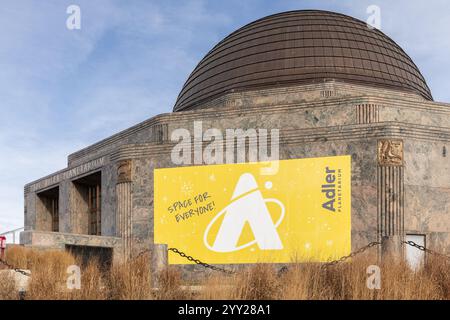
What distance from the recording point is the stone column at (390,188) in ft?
40.7

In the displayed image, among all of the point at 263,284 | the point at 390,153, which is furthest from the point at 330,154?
the point at 263,284

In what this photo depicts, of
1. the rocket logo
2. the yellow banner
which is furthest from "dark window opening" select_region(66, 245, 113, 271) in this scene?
the rocket logo

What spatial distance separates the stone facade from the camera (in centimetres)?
1259

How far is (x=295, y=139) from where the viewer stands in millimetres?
13414

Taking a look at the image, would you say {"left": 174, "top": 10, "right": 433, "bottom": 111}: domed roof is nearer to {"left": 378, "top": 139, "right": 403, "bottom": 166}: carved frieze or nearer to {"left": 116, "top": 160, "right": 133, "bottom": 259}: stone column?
{"left": 116, "top": 160, "right": 133, "bottom": 259}: stone column

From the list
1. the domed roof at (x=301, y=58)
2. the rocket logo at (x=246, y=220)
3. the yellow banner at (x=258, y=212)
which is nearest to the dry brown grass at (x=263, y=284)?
the yellow banner at (x=258, y=212)

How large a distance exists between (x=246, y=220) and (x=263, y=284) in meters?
6.10

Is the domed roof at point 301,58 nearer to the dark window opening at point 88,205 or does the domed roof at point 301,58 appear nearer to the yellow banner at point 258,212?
the dark window opening at point 88,205

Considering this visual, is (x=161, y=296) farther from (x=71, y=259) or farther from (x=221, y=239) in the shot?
(x=221, y=239)

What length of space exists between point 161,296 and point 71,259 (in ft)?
17.6

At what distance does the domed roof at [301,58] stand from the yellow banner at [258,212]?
19.6 ft

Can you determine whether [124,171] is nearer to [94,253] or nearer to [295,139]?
[94,253]

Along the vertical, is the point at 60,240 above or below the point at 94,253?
above

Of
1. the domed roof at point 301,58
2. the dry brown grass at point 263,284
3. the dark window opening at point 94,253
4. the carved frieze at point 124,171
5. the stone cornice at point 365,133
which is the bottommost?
the dark window opening at point 94,253
